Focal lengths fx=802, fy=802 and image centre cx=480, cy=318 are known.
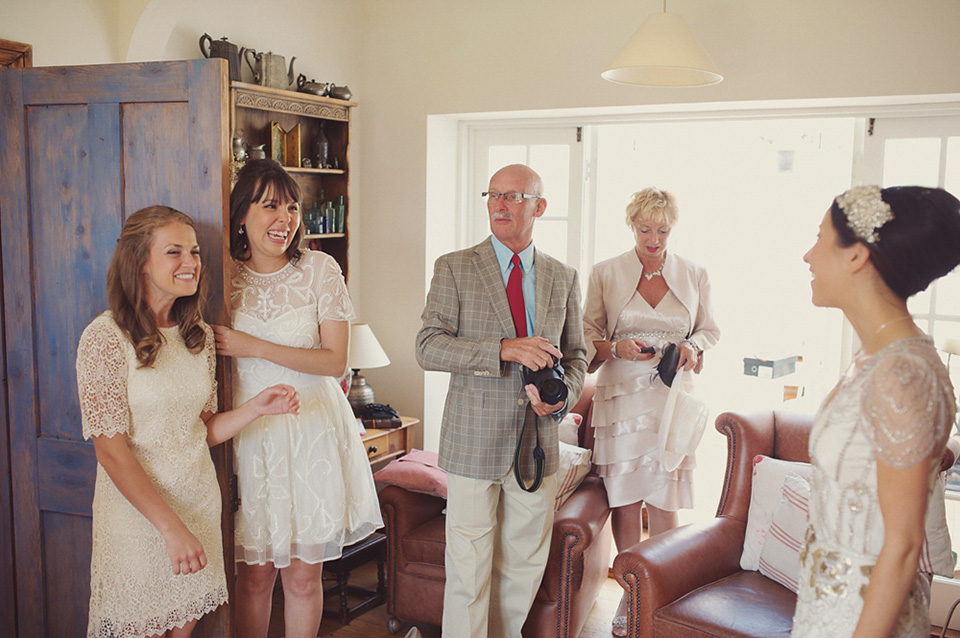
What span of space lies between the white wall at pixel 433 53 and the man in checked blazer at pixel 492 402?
1484mm

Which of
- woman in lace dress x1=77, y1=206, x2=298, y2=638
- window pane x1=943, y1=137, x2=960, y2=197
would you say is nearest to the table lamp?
woman in lace dress x1=77, y1=206, x2=298, y2=638

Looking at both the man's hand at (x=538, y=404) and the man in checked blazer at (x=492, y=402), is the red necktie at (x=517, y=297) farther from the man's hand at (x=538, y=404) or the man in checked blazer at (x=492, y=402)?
the man's hand at (x=538, y=404)

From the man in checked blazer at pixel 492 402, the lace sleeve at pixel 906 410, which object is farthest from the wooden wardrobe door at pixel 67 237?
the lace sleeve at pixel 906 410

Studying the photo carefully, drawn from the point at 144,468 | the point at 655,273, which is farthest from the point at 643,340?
the point at 144,468

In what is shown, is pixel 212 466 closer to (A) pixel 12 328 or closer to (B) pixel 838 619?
(A) pixel 12 328

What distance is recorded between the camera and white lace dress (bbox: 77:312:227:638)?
1.96 m

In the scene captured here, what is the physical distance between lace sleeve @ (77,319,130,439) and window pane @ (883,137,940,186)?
327cm

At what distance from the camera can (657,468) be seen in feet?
10.5

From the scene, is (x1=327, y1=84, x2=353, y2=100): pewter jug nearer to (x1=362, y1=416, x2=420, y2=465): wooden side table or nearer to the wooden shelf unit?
the wooden shelf unit

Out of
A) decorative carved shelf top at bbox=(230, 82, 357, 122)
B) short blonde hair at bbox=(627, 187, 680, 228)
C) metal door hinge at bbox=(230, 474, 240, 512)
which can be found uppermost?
decorative carved shelf top at bbox=(230, 82, 357, 122)

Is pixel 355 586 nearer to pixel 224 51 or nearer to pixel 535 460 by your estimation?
pixel 535 460

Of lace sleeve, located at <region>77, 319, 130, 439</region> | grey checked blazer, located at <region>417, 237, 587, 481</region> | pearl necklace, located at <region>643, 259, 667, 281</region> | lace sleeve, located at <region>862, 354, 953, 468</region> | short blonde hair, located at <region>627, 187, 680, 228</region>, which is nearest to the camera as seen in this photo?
lace sleeve, located at <region>862, 354, 953, 468</region>

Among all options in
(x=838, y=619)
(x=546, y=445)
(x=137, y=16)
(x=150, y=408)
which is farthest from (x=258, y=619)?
(x=137, y=16)

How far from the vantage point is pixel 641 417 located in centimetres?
317
